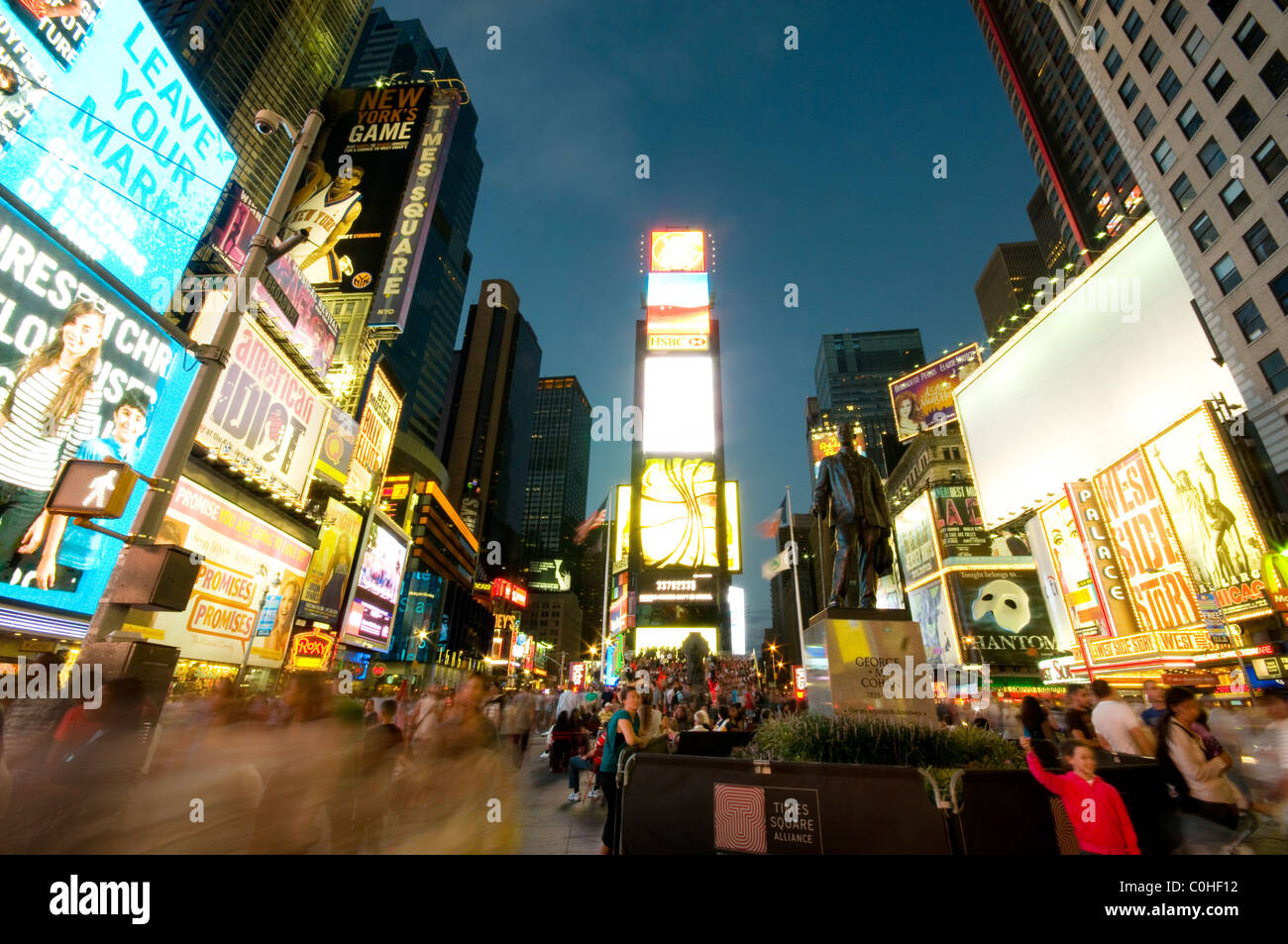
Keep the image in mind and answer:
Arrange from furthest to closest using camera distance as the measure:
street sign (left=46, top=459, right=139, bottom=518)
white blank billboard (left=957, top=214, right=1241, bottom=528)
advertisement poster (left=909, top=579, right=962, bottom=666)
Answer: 1. advertisement poster (left=909, top=579, right=962, bottom=666)
2. white blank billboard (left=957, top=214, right=1241, bottom=528)
3. street sign (left=46, top=459, right=139, bottom=518)

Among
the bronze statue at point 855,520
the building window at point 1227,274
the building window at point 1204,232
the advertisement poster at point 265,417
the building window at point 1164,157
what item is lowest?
the bronze statue at point 855,520

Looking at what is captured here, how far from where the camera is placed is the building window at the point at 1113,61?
36625mm

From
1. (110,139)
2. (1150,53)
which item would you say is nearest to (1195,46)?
(1150,53)

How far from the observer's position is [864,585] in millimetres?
9609

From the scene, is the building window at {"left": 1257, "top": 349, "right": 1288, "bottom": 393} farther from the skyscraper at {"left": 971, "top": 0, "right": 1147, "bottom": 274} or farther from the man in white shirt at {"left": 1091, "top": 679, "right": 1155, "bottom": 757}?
the skyscraper at {"left": 971, "top": 0, "right": 1147, "bottom": 274}

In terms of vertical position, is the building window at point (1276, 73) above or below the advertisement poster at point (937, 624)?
above

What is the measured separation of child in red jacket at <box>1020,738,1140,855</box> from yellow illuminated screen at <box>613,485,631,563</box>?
149 feet

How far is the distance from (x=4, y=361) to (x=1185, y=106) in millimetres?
54408

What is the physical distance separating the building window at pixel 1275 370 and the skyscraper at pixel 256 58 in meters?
79.1

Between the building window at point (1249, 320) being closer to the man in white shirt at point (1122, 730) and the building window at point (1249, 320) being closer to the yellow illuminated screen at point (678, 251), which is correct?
the man in white shirt at point (1122, 730)

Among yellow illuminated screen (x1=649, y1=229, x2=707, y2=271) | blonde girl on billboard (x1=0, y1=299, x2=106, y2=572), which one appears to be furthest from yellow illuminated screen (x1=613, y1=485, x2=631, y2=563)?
blonde girl on billboard (x1=0, y1=299, x2=106, y2=572)

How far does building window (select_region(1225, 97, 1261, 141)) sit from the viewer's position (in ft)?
91.7

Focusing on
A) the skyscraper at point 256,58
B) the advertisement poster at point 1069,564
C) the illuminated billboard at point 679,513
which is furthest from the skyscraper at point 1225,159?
the skyscraper at point 256,58

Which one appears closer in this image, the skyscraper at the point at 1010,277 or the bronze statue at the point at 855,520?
the bronze statue at the point at 855,520
